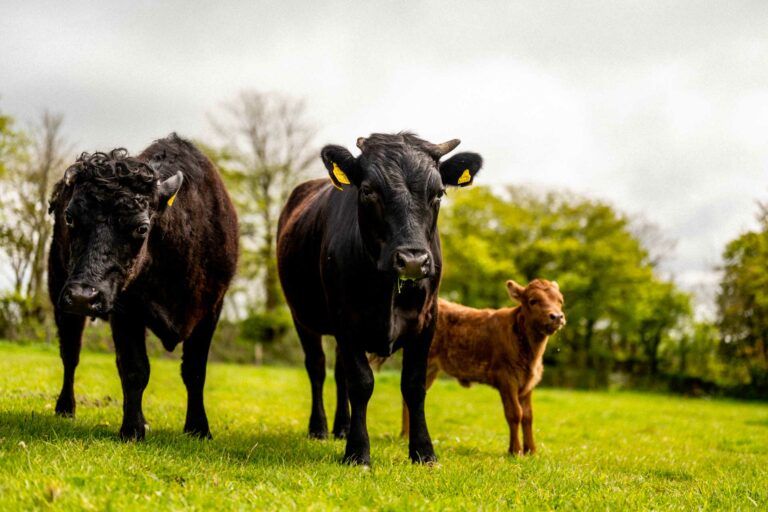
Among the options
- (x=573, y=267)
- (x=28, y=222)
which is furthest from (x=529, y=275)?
(x=28, y=222)

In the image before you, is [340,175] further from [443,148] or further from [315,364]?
[315,364]

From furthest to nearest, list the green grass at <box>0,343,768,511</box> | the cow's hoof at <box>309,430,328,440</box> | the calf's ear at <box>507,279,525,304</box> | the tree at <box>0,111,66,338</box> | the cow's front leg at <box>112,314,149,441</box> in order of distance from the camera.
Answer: the tree at <box>0,111,66,338</box> < the calf's ear at <box>507,279,525,304</box> < the cow's hoof at <box>309,430,328,440</box> < the cow's front leg at <box>112,314,149,441</box> < the green grass at <box>0,343,768,511</box>

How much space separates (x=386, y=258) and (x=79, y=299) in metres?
2.32

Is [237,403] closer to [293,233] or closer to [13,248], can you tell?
[293,233]

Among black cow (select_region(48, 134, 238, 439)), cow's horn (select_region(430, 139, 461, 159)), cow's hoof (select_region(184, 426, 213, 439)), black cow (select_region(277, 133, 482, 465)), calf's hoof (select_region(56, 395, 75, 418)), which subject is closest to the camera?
black cow (select_region(277, 133, 482, 465))

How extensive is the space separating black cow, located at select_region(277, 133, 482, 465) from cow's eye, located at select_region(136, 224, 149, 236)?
5.19 ft

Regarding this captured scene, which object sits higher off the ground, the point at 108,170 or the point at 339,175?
the point at 339,175

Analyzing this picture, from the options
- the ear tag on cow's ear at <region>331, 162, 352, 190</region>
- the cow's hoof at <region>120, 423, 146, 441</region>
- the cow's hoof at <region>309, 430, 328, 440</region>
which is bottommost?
the cow's hoof at <region>309, 430, 328, 440</region>

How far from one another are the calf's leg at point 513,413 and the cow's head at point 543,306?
0.78 meters

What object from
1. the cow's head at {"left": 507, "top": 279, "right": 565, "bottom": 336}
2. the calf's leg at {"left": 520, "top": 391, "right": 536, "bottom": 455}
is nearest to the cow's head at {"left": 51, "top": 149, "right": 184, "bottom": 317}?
the cow's head at {"left": 507, "top": 279, "right": 565, "bottom": 336}

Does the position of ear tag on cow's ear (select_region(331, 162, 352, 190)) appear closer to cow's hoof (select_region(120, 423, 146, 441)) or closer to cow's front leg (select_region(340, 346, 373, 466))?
cow's front leg (select_region(340, 346, 373, 466))

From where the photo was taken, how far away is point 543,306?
8.26m

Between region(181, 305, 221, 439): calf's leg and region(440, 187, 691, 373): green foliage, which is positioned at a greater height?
region(440, 187, 691, 373): green foliage

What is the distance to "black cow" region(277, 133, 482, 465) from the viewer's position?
5500 mm
